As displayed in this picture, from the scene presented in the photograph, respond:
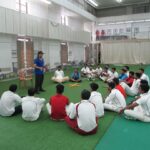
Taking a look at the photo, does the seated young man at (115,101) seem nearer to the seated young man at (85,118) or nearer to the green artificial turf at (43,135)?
the green artificial turf at (43,135)

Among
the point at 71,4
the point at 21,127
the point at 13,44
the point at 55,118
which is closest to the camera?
the point at 21,127

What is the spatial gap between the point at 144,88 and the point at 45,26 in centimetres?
982

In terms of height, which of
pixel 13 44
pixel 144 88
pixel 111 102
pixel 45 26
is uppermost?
pixel 45 26

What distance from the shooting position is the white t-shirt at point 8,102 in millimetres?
4160

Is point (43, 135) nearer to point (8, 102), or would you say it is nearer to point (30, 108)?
point (30, 108)

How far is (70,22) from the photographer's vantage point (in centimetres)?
Answer: 1761

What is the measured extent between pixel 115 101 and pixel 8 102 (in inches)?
95.1

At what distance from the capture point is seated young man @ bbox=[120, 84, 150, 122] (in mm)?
3744

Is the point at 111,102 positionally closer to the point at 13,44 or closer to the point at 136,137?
the point at 136,137

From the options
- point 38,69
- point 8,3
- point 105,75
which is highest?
point 8,3

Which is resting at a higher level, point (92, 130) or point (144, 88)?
point (144, 88)

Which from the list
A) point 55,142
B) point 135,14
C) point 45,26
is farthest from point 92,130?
point 135,14

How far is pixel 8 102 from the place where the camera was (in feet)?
13.8

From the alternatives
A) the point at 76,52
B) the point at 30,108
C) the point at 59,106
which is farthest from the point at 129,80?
the point at 76,52
